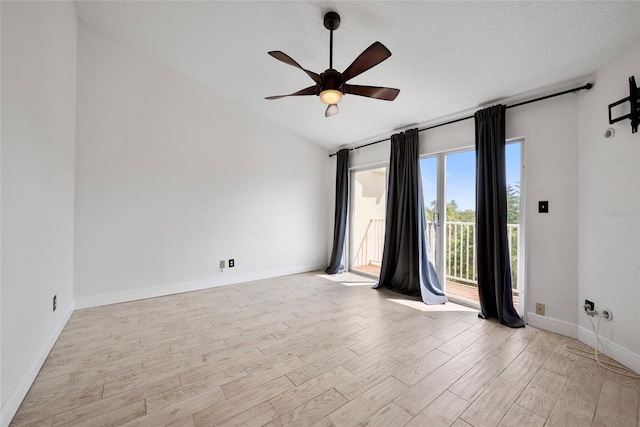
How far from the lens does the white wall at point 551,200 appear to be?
7.63 feet

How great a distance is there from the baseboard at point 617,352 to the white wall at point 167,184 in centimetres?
364

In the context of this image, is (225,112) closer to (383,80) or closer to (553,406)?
(383,80)

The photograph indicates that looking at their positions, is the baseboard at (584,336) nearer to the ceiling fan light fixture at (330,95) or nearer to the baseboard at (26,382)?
the ceiling fan light fixture at (330,95)

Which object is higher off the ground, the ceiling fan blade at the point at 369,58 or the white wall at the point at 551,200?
the ceiling fan blade at the point at 369,58

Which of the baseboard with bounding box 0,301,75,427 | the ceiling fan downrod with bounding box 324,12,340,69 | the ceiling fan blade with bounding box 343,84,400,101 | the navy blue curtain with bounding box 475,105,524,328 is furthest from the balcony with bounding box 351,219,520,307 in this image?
the baseboard with bounding box 0,301,75,427

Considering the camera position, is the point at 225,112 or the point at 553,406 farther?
the point at 225,112

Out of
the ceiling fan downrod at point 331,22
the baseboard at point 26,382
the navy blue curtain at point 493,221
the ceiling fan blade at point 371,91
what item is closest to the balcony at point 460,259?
the navy blue curtain at point 493,221

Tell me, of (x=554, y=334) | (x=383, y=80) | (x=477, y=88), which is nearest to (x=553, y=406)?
(x=554, y=334)

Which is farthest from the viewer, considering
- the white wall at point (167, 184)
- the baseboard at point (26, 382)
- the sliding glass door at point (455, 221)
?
the sliding glass door at point (455, 221)

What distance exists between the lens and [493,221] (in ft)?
8.79

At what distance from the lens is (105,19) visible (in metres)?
2.71

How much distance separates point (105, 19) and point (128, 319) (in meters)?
3.13

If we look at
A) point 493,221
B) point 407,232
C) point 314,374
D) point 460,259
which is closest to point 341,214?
point 407,232

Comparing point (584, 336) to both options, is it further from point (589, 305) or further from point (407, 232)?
point (407, 232)
